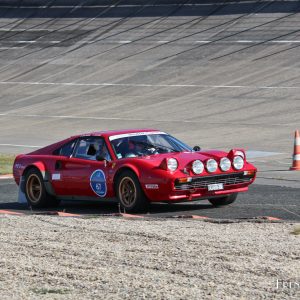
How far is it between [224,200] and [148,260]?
515 centimetres

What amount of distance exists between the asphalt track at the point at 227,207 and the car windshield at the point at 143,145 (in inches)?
33.6

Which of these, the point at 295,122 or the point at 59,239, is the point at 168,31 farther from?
the point at 59,239

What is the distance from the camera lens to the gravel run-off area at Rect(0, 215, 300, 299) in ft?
25.8

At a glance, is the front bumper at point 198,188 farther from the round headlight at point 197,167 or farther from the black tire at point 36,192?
the black tire at point 36,192

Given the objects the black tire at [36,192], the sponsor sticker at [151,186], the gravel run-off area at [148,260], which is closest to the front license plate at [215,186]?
the sponsor sticker at [151,186]

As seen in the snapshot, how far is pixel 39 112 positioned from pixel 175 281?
28.7 metres

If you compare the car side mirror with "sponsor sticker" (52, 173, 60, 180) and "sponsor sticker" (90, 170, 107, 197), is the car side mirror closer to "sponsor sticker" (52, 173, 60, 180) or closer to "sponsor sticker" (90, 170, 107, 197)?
"sponsor sticker" (90, 170, 107, 197)

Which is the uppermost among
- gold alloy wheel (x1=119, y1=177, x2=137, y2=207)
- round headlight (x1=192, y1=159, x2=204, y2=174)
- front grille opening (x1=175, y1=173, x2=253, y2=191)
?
round headlight (x1=192, y1=159, x2=204, y2=174)

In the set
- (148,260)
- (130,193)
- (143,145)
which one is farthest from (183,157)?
(148,260)

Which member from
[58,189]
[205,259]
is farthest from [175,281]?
[58,189]

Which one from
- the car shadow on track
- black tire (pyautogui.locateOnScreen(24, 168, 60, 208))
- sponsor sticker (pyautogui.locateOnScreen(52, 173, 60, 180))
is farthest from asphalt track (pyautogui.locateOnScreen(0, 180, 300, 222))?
sponsor sticker (pyautogui.locateOnScreen(52, 173, 60, 180))

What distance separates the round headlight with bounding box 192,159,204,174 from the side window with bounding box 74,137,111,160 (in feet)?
4.61

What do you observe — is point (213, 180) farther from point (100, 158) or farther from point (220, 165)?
point (100, 158)

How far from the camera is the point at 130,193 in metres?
13.8
